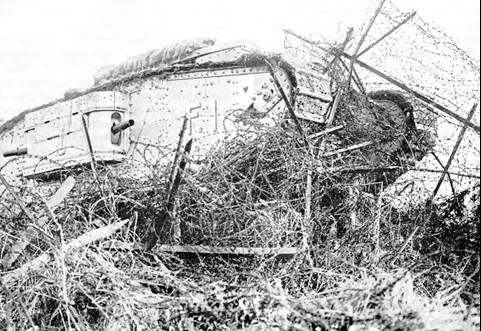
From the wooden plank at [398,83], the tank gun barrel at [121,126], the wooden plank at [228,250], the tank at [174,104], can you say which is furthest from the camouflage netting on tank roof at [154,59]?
the wooden plank at [228,250]

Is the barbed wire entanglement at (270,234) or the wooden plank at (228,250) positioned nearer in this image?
the barbed wire entanglement at (270,234)

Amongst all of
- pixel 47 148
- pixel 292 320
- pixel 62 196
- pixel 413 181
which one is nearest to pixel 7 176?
pixel 47 148

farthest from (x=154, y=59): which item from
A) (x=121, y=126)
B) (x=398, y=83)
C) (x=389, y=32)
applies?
(x=398, y=83)

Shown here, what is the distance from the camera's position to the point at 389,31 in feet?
19.5

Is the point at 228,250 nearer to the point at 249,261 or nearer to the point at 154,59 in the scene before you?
the point at 249,261

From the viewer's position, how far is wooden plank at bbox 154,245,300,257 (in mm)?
5191

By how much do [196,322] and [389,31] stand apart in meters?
→ 3.24

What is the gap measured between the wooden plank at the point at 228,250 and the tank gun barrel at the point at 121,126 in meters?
2.04

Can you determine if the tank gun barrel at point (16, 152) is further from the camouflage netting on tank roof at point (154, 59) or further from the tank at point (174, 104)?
the camouflage netting on tank roof at point (154, 59)

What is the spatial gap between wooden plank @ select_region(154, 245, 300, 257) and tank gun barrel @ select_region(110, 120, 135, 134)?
204 cm

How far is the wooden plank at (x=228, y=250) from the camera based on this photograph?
5191 millimetres

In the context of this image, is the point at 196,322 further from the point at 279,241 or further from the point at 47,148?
the point at 47,148

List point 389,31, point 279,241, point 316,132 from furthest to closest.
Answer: point 316,132
point 389,31
point 279,241

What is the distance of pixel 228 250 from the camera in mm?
5297
